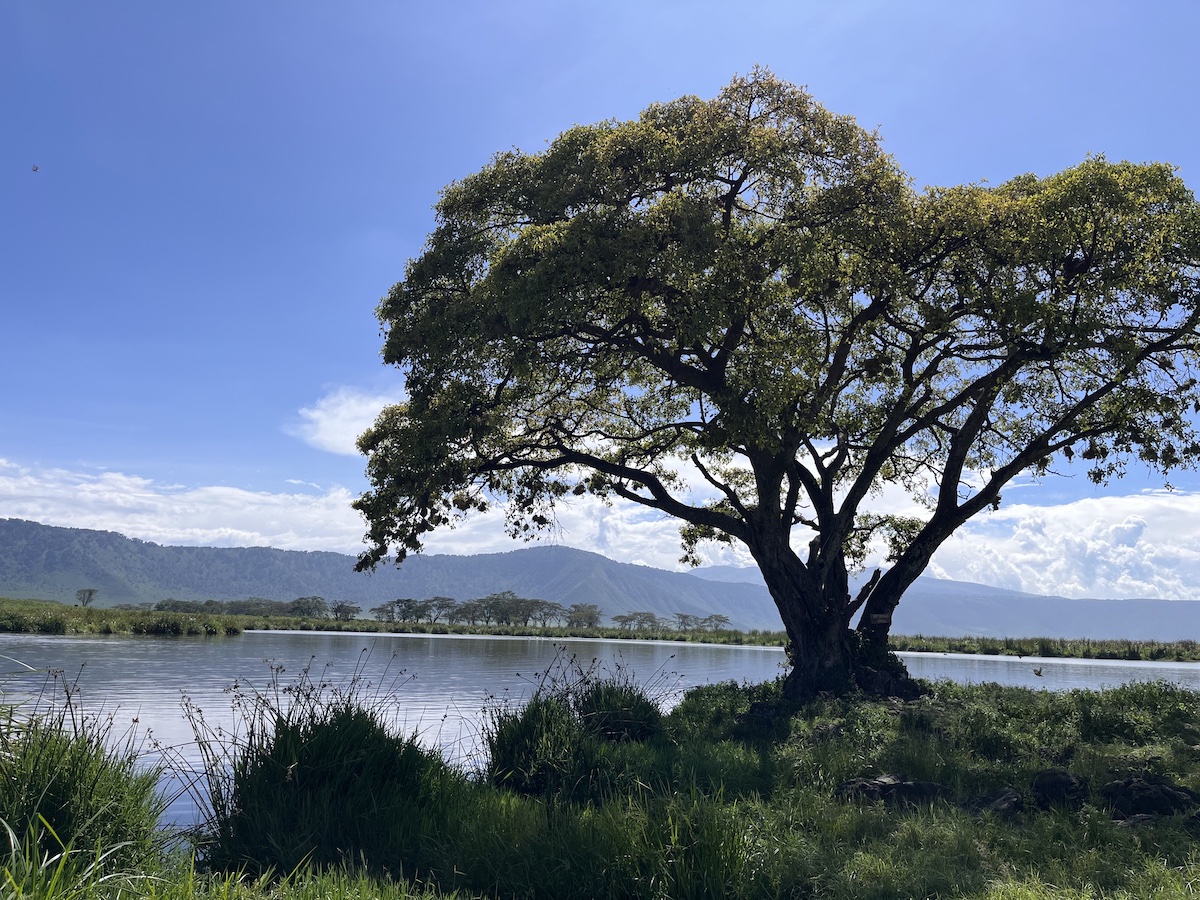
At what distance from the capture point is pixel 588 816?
306 inches

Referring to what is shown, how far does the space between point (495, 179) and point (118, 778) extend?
53.5 ft

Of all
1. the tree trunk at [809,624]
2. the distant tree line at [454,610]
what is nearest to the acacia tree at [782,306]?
the tree trunk at [809,624]

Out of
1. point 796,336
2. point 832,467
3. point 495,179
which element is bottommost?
point 832,467

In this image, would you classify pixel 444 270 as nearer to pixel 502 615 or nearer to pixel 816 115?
pixel 816 115

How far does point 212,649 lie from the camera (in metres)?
36.3

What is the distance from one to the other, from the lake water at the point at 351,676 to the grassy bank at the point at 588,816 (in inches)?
33.6

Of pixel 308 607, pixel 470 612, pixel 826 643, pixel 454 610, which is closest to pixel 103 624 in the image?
pixel 826 643

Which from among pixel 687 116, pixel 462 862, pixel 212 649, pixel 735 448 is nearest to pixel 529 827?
pixel 462 862

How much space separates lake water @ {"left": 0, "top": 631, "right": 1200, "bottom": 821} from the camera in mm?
14732

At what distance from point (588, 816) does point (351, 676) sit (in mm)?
17190

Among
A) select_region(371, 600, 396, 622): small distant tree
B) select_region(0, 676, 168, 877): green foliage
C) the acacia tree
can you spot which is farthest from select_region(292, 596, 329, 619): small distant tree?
select_region(0, 676, 168, 877): green foliage

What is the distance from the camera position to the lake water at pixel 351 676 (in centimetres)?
1473

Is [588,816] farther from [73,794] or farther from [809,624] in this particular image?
[809,624]

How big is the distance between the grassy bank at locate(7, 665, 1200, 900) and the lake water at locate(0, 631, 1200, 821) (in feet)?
2.80
